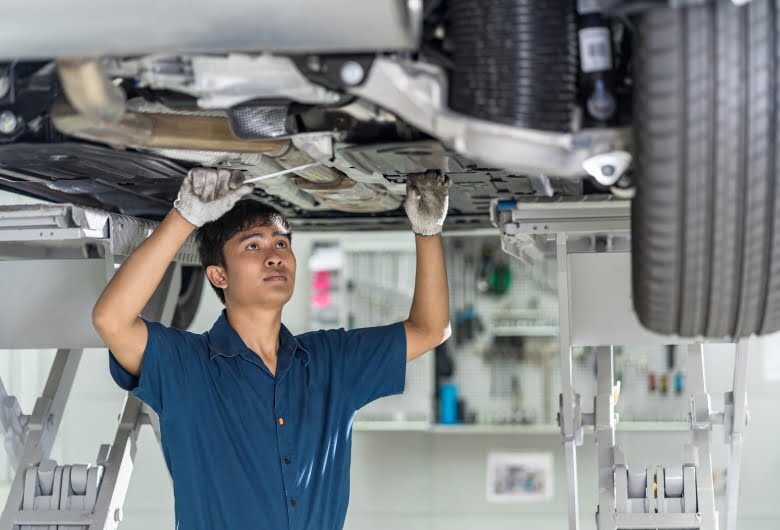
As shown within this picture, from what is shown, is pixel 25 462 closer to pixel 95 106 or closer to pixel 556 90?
pixel 95 106

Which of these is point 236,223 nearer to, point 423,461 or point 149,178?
point 149,178

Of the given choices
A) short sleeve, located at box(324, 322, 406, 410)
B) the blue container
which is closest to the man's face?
short sleeve, located at box(324, 322, 406, 410)

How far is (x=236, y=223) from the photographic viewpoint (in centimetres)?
241

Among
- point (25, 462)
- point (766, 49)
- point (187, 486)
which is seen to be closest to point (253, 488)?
point (187, 486)

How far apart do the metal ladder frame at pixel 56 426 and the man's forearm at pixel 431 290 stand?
0.73 metres

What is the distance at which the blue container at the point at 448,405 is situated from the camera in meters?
5.88

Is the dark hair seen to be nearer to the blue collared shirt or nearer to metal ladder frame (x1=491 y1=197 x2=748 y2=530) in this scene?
the blue collared shirt

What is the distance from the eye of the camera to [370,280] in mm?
6043

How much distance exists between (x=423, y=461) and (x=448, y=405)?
1.42 ft

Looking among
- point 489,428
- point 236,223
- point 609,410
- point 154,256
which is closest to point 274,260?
point 236,223

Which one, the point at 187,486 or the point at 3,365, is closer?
the point at 187,486

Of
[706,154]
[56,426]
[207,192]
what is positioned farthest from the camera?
[56,426]

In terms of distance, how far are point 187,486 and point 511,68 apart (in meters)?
1.36

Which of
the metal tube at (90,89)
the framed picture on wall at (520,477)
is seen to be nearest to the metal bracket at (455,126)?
the metal tube at (90,89)
